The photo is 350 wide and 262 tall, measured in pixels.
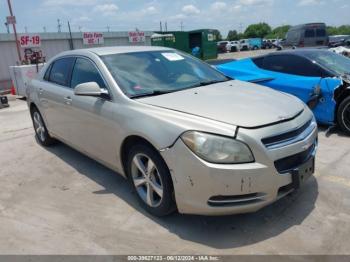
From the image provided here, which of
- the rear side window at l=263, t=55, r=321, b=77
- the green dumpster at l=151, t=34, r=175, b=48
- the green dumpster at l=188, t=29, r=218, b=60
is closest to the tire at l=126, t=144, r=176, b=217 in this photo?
the rear side window at l=263, t=55, r=321, b=77

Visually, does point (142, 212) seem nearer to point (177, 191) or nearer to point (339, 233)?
point (177, 191)

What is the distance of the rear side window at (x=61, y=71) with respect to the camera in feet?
15.2

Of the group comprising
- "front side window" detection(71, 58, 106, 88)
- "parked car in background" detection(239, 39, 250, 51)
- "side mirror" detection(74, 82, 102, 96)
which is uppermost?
"front side window" detection(71, 58, 106, 88)

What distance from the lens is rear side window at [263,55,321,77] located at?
594cm

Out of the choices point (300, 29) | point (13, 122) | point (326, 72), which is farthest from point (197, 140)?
point (300, 29)

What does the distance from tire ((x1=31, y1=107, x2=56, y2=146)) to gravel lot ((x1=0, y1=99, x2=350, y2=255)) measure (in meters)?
1.12

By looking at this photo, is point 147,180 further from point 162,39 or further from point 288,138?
point 162,39

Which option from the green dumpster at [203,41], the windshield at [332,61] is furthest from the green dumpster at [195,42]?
the windshield at [332,61]

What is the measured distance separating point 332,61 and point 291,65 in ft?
2.23

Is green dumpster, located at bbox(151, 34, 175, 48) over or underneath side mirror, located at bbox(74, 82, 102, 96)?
underneath

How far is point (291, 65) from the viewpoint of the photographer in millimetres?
6273

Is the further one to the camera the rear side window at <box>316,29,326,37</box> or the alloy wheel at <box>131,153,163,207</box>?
the rear side window at <box>316,29,326,37</box>

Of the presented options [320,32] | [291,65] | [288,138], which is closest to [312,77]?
[291,65]

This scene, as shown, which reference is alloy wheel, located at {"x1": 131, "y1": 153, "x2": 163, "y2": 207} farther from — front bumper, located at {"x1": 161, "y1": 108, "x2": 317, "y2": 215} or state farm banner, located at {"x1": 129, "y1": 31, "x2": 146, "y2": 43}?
state farm banner, located at {"x1": 129, "y1": 31, "x2": 146, "y2": 43}
